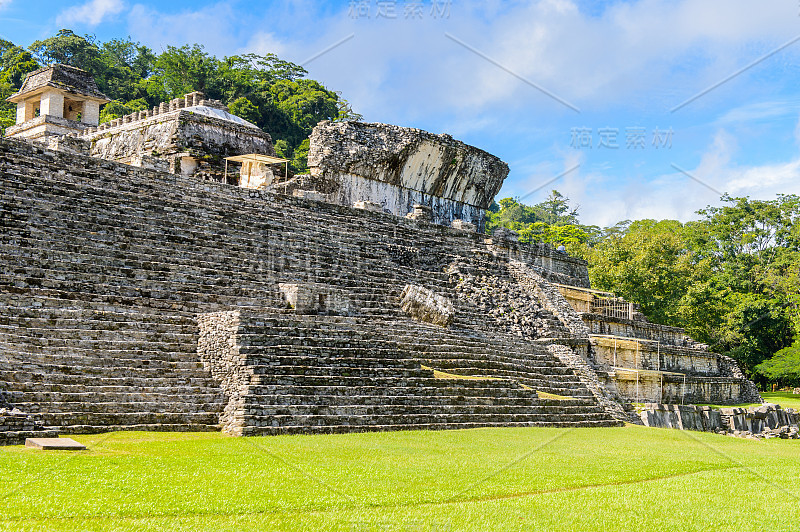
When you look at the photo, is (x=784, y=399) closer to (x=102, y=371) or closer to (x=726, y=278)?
(x=726, y=278)

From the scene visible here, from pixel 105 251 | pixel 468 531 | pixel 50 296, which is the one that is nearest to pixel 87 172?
pixel 105 251

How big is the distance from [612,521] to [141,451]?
5.06 metres

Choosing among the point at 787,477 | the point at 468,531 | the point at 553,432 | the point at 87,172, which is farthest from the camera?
the point at 87,172

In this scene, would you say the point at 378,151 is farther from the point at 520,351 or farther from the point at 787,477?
the point at 787,477

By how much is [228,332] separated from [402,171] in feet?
50.8

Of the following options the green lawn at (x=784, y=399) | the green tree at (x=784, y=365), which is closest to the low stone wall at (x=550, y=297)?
the green lawn at (x=784, y=399)

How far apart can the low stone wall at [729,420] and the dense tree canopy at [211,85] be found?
82.3 ft

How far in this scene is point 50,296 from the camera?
13.0 meters

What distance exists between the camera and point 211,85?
44125 millimetres

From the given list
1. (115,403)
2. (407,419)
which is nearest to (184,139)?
(407,419)

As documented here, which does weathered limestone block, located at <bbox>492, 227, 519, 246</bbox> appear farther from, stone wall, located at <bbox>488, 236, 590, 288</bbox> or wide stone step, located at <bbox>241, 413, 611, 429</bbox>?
wide stone step, located at <bbox>241, 413, 611, 429</bbox>

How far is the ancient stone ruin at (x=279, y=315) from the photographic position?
11664mm

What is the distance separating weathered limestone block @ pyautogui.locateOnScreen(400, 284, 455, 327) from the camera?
17641 millimetres

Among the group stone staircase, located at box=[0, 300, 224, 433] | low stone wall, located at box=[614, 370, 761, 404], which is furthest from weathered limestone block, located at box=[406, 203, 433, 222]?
stone staircase, located at box=[0, 300, 224, 433]
